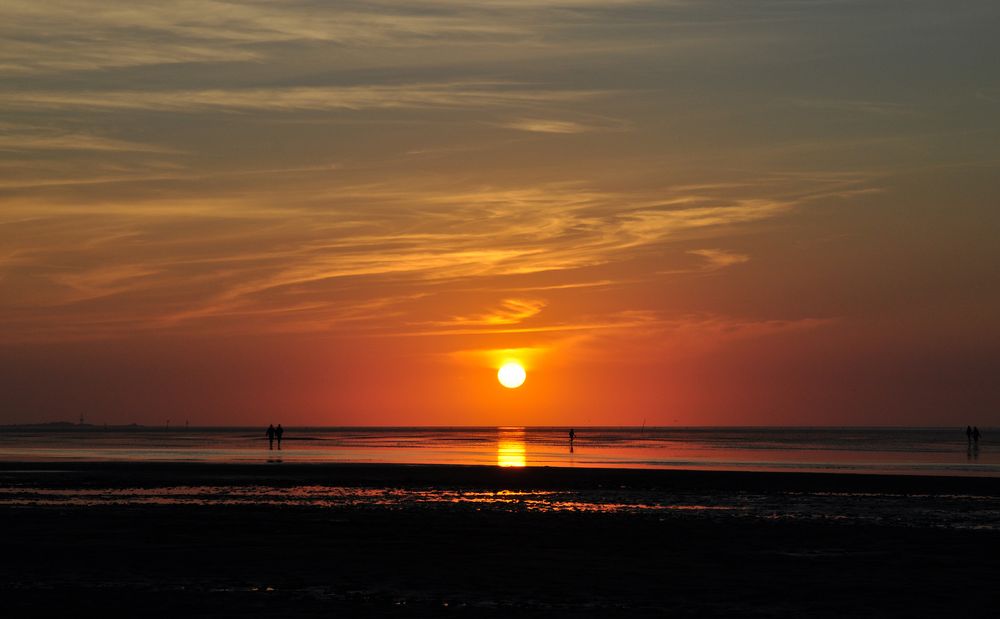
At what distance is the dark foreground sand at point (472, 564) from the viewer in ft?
61.6

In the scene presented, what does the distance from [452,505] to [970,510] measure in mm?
17313

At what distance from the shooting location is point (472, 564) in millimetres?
23625

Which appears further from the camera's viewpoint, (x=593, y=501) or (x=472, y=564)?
(x=593, y=501)

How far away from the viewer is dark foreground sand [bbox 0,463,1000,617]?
18.8 meters

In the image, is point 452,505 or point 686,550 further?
point 452,505

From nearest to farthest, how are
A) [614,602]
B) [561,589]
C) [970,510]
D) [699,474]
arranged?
1. [614,602]
2. [561,589]
3. [970,510]
4. [699,474]

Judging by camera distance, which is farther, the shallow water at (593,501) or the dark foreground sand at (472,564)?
the shallow water at (593,501)

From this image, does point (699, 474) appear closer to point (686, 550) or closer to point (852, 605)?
point (686, 550)

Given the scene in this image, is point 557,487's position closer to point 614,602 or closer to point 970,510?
point 970,510

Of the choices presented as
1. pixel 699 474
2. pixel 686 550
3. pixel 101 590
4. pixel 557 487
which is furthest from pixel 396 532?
pixel 699 474

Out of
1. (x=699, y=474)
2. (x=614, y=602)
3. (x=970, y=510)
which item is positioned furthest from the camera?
(x=699, y=474)

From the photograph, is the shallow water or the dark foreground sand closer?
the dark foreground sand

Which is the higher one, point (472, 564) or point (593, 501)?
point (593, 501)

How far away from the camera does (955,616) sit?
1792 centimetres
